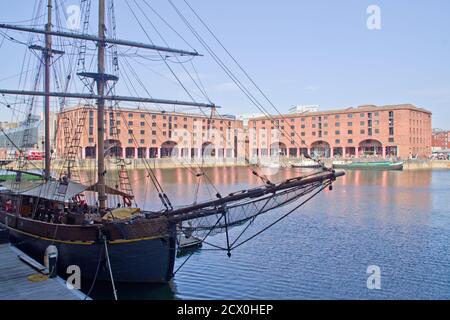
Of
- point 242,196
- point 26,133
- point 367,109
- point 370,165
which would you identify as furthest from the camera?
point 367,109

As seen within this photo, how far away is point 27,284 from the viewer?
12.6m

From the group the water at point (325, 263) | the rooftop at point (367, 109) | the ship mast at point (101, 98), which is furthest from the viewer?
the rooftop at point (367, 109)

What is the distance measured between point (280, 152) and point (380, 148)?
Answer: 31715 millimetres

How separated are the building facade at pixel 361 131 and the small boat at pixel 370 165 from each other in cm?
973

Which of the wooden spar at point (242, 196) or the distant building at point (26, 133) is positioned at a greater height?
the distant building at point (26, 133)

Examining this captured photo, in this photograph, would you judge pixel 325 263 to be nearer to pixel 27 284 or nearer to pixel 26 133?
pixel 27 284

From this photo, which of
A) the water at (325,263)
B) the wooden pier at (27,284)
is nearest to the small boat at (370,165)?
the water at (325,263)

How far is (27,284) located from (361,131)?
4345 inches

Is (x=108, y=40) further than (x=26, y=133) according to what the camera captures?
No

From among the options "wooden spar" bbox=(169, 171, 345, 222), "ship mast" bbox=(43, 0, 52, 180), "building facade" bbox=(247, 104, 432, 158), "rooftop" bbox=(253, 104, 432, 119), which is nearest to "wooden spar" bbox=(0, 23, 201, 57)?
"ship mast" bbox=(43, 0, 52, 180)

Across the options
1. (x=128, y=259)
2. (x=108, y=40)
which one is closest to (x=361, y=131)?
(x=108, y=40)

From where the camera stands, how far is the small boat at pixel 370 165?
9919 cm

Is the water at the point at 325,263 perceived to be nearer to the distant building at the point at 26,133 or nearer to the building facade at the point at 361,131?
the distant building at the point at 26,133
